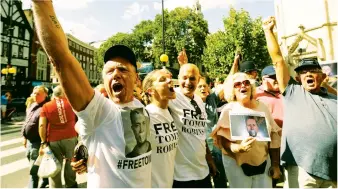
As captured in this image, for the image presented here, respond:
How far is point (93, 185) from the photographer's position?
4.98ft

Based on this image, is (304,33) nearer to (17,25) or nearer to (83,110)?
(83,110)

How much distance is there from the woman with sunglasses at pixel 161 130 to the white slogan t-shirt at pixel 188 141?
18cm

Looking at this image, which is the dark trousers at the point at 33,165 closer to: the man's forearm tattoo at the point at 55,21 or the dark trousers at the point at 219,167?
the dark trousers at the point at 219,167

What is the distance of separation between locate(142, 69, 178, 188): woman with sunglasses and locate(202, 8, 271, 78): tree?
946 inches

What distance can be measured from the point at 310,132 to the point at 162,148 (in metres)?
1.42

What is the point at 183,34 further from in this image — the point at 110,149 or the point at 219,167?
the point at 110,149

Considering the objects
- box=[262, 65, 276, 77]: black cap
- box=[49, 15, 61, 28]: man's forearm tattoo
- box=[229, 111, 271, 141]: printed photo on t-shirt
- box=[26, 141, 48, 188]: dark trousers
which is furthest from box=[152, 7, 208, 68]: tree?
box=[49, 15, 61, 28]: man's forearm tattoo

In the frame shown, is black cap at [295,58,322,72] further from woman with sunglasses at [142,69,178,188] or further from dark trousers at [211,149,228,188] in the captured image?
dark trousers at [211,149,228,188]

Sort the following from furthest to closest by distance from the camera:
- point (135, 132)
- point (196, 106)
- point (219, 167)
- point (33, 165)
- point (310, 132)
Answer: point (33, 165), point (219, 167), point (196, 106), point (310, 132), point (135, 132)

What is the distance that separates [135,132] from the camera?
1.64 metres

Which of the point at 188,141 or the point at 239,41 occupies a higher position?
the point at 239,41

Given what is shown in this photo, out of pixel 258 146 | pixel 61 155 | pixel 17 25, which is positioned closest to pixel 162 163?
pixel 258 146

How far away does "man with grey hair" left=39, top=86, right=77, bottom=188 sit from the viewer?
412 cm

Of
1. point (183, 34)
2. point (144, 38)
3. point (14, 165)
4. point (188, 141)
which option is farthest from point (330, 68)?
point (144, 38)
